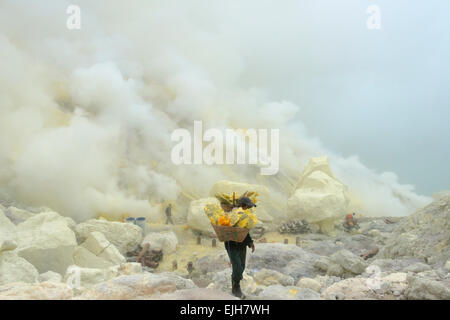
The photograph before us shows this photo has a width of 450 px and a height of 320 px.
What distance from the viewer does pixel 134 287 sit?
169 inches

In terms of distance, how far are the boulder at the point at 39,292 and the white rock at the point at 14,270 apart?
6.30 ft

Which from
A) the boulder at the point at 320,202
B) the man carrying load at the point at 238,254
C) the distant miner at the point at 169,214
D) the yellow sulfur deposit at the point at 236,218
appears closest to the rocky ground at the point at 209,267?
the man carrying load at the point at 238,254

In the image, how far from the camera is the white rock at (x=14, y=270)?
5.86 m

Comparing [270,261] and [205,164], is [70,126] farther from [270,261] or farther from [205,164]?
[270,261]

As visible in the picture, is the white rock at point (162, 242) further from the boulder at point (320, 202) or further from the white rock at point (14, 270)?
the boulder at point (320, 202)

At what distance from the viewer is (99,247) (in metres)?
9.80

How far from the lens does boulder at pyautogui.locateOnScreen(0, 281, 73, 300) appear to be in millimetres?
3864

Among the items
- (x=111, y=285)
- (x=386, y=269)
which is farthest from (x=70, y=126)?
(x=386, y=269)

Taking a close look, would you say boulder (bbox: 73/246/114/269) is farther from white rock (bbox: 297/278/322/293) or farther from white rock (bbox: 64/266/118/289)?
white rock (bbox: 297/278/322/293)

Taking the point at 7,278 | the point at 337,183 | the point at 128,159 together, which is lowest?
the point at 7,278

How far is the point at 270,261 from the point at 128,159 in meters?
13.0

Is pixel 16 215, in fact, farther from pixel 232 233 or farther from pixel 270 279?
pixel 232 233

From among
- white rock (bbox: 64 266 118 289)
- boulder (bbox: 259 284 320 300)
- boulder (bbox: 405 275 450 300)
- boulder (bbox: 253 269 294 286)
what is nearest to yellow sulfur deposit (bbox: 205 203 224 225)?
boulder (bbox: 259 284 320 300)

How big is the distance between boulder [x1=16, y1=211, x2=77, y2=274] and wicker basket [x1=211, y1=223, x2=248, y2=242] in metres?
5.76
